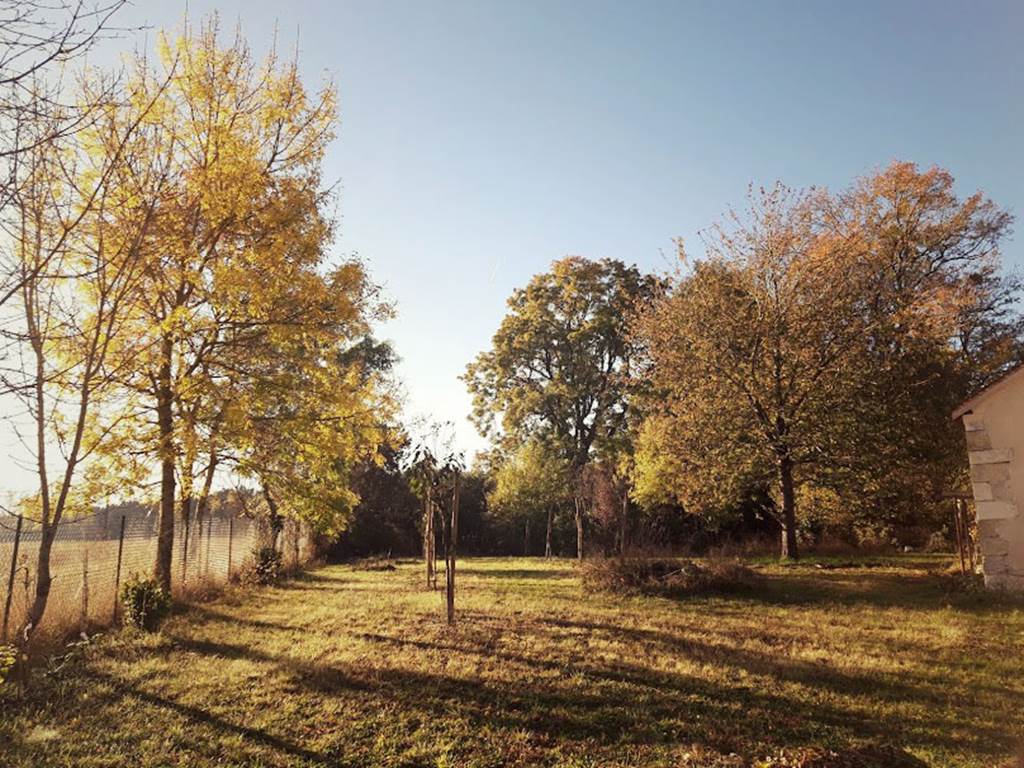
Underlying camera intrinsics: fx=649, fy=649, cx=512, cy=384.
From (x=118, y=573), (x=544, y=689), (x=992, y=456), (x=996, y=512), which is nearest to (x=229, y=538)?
(x=118, y=573)

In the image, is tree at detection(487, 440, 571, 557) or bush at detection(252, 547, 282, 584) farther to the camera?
tree at detection(487, 440, 571, 557)

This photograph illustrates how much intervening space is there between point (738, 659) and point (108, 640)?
8.38 meters

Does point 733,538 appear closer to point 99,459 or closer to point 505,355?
point 505,355

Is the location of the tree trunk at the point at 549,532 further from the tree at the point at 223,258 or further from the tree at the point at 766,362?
the tree at the point at 223,258

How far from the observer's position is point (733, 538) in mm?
27453

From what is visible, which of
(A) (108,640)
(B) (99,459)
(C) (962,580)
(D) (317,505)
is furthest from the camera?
(C) (962,580)

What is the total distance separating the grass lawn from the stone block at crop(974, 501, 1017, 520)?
5.66ft

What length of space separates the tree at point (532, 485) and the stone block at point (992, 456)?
618 inches

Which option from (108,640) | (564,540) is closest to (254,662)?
(108,640)

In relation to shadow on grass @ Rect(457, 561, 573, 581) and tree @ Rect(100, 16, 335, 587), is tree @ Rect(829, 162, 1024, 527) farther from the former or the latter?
tree @ Rect(100, 16, 335, 587)

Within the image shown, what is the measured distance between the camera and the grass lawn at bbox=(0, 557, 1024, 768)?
16.8 ft

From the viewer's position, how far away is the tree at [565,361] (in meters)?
30.9

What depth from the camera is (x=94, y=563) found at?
1031 centimetres

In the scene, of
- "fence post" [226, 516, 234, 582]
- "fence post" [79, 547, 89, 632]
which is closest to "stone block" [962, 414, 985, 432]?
"fence post" [79, 547, 89, 632]
